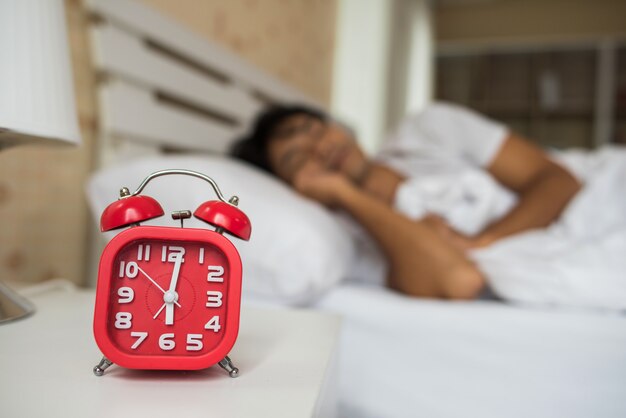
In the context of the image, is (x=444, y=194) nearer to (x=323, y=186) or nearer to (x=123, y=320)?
(x=323, y=186)

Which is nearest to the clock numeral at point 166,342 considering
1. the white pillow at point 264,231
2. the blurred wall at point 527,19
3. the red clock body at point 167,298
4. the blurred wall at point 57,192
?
the red clock body at point 167,298

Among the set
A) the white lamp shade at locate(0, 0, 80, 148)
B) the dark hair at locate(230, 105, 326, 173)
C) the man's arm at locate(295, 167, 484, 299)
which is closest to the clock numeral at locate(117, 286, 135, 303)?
the white lamp shade at locate(0, 0, 80, 148)

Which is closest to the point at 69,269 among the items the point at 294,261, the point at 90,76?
the point at 90,76

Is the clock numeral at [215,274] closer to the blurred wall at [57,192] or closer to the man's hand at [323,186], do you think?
the blurred wall at [57,192]

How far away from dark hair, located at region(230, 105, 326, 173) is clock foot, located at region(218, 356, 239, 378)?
936 mm

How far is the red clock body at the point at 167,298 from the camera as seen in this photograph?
0.43 metres

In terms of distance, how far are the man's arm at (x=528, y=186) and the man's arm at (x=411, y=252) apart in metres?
0.23

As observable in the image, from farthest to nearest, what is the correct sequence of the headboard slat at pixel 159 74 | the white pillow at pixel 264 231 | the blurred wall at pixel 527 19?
the blurred wall at pixel 527 19
the headboard slat at pixel 159 74
the white pillow at pixel 264 231

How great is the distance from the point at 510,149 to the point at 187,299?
1177 millimetres

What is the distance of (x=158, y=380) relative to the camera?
43 cm

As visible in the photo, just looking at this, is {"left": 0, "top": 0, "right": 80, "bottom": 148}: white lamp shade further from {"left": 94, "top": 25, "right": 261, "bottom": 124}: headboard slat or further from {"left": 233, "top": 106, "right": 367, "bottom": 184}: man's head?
{"left": 233, "top": 106, "right": 367, "bottom": 184}: man's head

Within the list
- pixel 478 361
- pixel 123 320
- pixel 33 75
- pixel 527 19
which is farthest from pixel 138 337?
pixel 527 19

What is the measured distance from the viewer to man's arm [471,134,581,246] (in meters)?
1.18

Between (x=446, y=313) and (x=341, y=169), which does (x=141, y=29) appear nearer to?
(x=341, y=169)
